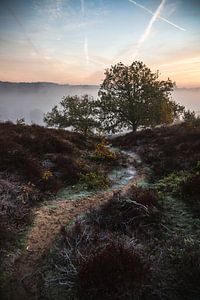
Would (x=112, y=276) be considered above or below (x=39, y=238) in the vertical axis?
above

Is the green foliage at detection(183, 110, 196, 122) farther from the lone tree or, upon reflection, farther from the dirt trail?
the dirt trail

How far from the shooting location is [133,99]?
3409 centimetres

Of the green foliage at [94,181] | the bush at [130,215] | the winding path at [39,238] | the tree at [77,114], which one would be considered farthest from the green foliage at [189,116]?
the bush at [130,215]

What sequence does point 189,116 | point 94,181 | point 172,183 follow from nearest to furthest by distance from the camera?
point 172,183
point 94,181
point 189,116

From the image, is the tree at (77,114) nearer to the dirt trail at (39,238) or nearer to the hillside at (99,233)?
the hillside at (99,233)

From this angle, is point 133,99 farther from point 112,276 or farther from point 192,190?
point 112,276

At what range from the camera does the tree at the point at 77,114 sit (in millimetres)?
35469

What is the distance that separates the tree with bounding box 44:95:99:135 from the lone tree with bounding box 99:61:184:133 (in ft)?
4.59

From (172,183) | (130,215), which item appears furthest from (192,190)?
(130,215)

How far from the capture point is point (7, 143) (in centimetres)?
1364

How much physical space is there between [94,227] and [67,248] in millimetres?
1068

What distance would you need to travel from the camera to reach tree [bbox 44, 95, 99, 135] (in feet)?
116

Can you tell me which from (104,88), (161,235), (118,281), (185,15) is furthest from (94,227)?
(104,88)

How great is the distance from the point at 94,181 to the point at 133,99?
23.4 m
